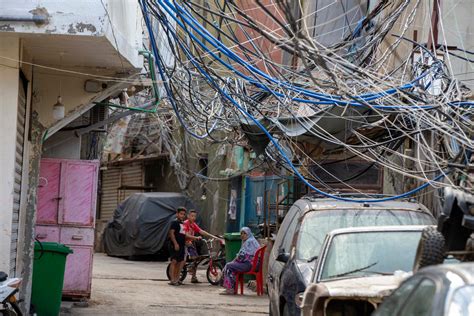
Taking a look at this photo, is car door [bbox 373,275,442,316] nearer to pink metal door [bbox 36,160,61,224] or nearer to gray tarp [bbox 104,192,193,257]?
pink metal door [bbox 36,160,61,224]

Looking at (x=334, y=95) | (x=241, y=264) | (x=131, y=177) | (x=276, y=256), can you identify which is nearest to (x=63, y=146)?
(x=241, y=264)

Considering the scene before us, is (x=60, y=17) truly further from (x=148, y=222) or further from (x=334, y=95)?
(x=148, y=222)

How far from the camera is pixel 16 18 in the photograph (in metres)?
10.9

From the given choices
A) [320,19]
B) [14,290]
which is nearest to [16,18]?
[14,290]

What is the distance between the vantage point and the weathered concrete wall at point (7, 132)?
→ 11.4m

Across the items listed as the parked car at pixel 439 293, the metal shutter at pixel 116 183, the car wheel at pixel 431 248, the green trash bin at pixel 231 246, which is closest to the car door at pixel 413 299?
the parked car at pixel 439 293

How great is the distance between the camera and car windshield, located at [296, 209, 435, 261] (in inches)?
456

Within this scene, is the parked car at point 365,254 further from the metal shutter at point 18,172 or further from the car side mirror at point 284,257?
the metal shutter at point 18,172

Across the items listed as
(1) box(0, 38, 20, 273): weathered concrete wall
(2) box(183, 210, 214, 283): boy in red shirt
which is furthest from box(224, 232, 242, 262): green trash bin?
(1) box(0, 38, 20, 273): weathered concrete wall

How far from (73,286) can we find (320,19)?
27.6 ft

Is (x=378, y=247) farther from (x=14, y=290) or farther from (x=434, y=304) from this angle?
(x=434, y=304)

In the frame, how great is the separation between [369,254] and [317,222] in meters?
1.61

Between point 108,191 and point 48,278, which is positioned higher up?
point 108,191

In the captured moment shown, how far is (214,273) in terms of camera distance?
912 inches
